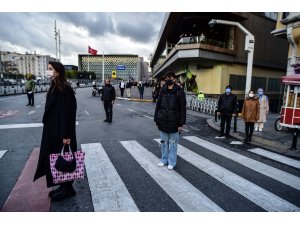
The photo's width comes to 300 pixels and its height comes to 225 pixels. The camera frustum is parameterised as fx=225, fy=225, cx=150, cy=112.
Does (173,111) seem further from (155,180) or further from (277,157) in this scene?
(277,157)

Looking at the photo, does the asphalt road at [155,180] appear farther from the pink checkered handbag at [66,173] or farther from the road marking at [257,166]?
the pink checkered handbag at [66,173]

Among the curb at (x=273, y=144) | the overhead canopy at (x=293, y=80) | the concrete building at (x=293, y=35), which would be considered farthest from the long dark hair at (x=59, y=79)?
the concrete building at (x=293, y=35)

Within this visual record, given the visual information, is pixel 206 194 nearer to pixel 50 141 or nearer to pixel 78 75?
pixel 50 141

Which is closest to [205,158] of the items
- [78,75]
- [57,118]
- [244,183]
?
[244,183]

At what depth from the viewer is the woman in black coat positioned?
3.32m

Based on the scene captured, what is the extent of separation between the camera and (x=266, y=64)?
26906 millimetres

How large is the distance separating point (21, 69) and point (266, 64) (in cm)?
17502

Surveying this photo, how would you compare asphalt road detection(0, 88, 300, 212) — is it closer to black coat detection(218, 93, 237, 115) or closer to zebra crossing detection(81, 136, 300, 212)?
zebra crossing detection(81, 136, 300, 212)

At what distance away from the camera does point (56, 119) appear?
132 inches

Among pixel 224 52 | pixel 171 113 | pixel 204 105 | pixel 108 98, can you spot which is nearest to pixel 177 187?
pixel 171 113

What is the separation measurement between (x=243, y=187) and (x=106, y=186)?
2.42 meters

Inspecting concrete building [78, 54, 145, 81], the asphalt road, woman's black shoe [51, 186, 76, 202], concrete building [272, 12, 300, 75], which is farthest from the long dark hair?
concrete building [78, 54, 145, 81]

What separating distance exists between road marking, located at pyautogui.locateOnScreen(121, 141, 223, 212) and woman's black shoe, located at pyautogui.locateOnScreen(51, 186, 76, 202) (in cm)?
149

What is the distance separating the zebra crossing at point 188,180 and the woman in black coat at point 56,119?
0.88m
